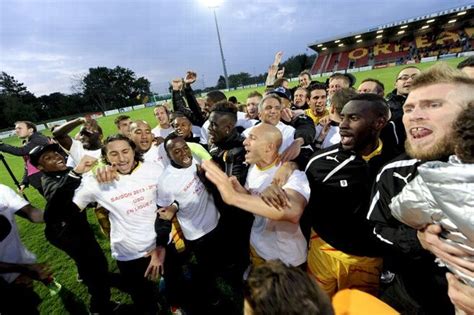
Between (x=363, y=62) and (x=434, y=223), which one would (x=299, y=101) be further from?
(x=363, y=62)

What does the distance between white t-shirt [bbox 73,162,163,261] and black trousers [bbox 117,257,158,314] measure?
102 mm

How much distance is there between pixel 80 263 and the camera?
9.67 ft

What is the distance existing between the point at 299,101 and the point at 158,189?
433 cm

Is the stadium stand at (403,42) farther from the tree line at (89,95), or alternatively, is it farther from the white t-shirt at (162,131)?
the white t-shirt at (162,131)

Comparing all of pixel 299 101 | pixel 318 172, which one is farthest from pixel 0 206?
pixel 299 101

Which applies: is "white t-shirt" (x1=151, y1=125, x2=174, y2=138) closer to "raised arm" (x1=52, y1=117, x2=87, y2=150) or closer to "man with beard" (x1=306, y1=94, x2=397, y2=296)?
"raised arm" (x1=52, y1=117, x2=87, y2=150)

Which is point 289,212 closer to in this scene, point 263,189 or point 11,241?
point 263,189

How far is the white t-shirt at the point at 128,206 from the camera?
2.54m

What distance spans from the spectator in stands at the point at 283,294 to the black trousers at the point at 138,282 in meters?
2.07

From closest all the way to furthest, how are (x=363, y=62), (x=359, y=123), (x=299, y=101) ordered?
(x=359, y=123) → (x=299, y=101) → (x=363, y=62)

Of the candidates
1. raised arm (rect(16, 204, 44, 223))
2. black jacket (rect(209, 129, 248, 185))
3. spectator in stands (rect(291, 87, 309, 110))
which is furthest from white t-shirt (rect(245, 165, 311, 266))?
spectator in stands (rect(291, 87, 309, 110))

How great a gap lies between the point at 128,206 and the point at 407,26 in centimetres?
4402

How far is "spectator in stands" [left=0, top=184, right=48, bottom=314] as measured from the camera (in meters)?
2.17

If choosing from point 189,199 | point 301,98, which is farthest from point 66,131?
point 301,98
